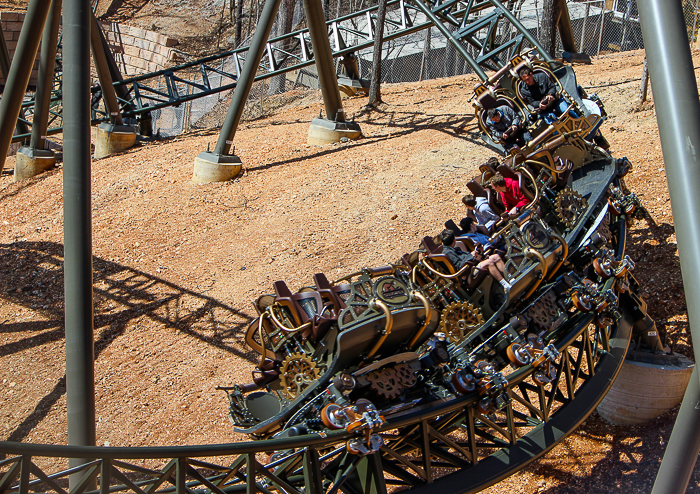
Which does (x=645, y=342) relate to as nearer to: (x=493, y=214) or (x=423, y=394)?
(x=493, y=214)

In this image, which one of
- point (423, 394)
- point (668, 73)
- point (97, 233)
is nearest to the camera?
point (668, 73)

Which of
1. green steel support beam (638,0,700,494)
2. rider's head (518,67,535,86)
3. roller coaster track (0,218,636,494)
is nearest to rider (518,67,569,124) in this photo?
rider's head (518,67,535,86)

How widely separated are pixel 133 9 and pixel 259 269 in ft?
96.0

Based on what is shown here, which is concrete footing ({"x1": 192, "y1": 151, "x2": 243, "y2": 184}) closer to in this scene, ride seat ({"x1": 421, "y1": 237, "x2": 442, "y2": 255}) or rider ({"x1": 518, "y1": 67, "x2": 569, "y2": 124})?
rider ({"x1": 518, "y1": 67, "x2": 569, "y2": 124})

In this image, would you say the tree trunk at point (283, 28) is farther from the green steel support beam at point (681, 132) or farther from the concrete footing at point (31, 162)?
the green steel support beam at point (681, 132)

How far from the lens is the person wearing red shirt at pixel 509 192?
6.96 meters

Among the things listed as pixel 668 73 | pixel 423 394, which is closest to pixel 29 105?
pixel 423 394

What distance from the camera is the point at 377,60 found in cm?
1541

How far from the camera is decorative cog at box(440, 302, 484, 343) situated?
18.9 feet

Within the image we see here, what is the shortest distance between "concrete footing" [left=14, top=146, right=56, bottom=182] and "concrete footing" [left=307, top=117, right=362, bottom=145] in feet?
22.4

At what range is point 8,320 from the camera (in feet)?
30.5

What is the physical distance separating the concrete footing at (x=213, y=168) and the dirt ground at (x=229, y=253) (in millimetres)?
202

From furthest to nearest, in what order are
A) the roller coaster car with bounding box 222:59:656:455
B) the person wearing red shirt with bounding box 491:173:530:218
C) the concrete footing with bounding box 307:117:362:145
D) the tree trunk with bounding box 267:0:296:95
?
the tree trunk with bounding box 267:0:296:95 → the concrete footing with bounding box 307:117:362:145 → the person wearing red shirt with bounding box 491:173:530:218 → the roller coaster car with bounding box 222:59:656:455

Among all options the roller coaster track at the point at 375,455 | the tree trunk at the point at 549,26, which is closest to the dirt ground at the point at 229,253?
the roller coaster track at the point at 375,455
